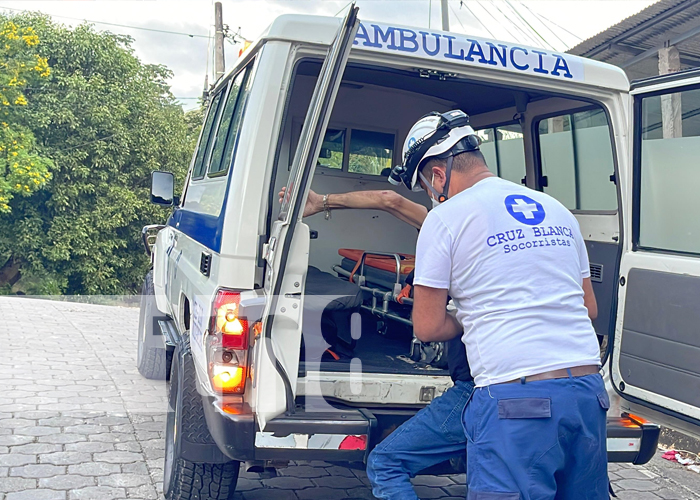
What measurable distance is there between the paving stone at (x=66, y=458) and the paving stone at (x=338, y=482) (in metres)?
1.44

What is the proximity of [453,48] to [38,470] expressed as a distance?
329 centimetres

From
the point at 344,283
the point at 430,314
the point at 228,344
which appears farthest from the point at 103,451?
the point at 430,314

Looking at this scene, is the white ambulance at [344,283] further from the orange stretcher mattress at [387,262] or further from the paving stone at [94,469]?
the paving stone at [94,469]

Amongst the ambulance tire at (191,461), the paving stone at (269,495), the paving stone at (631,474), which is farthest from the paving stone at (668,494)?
the ambulance tire at (191,461)

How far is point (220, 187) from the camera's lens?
319cm

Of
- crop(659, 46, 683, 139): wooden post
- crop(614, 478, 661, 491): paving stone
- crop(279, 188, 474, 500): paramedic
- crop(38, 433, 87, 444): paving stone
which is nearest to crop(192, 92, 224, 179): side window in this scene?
crop(38, 433, 87, 444): paving stone

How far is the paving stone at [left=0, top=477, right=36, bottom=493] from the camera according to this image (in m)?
3.83

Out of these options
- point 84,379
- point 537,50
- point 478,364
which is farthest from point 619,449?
point 84,379

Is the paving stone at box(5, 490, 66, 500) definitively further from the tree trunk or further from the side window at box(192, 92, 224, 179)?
the tree trunk

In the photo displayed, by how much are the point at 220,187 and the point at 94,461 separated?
2.18 meters

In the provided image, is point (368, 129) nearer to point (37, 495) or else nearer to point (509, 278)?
point (37, 495)

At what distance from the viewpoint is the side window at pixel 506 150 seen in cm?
486

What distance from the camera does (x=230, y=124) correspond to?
3.50 meters

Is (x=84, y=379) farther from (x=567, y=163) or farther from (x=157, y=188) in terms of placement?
(x=567, y=163)
